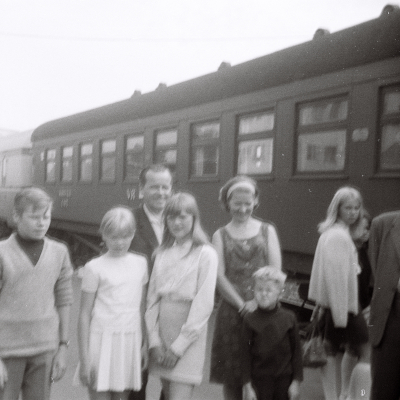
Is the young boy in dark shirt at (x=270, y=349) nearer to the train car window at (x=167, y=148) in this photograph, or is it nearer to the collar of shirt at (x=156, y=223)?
the collar of shirt at (x=156, y=223)

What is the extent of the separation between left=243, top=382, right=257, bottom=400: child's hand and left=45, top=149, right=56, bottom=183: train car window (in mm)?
11091

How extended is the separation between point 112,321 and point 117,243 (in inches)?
14.7

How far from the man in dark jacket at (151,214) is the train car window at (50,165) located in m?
10.5

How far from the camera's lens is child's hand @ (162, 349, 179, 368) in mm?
2873

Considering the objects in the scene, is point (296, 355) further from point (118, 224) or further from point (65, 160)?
point (65, 160)

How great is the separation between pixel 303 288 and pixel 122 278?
425 cm

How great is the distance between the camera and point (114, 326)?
2.95 meters

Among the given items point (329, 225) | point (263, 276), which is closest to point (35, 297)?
point (263, 276)

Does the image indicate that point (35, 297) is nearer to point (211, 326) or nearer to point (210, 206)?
point (211, 326)

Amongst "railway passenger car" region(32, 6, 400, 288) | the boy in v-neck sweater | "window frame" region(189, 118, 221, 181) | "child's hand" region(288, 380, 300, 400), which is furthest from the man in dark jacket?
"window frame" region(189, 118, 221, 181)

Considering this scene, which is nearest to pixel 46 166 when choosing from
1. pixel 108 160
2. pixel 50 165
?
pixel 50 165

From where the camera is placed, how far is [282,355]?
120 inches

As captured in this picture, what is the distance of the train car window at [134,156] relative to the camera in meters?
9.75

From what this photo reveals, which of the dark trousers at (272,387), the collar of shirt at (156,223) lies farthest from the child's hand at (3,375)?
the dark trousers at (272,387)
